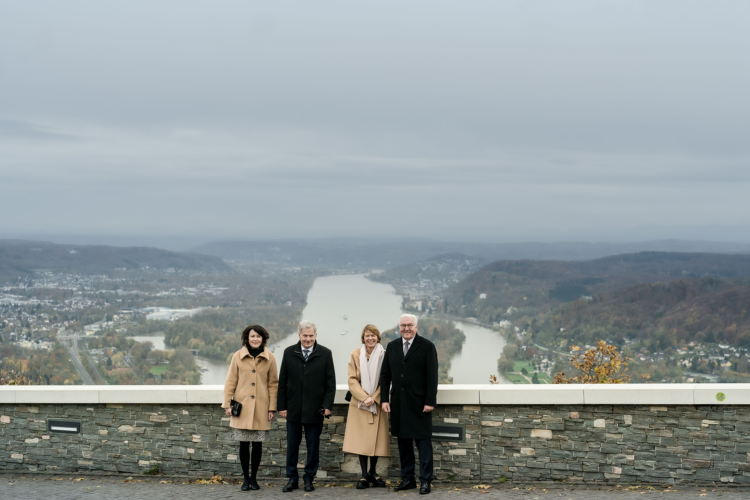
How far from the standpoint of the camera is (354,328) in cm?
7612

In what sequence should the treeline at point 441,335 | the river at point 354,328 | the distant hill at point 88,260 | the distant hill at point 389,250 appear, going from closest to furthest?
the river at point 354,328 < the treeline at point 441,335 < the distant hill at point 88,260 < the distant hill at point 389,250

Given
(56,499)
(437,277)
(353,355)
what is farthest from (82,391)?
(437,277)

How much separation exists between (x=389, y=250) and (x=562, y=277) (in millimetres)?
76060

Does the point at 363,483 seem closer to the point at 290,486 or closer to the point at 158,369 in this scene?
the point at 290,486

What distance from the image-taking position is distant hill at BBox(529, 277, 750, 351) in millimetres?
51125

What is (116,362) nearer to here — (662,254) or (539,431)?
(539,431)

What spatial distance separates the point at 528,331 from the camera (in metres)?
66.7

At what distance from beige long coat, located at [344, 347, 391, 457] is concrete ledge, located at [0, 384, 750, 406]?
0.35m

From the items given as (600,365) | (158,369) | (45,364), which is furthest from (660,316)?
(600,365)

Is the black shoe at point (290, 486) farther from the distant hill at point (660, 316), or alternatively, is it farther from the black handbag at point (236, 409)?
the distant hill at point (660, 316)

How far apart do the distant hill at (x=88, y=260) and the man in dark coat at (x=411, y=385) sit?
349 feet

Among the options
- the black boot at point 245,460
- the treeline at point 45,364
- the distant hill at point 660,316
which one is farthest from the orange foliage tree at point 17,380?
the distant hill at point 660,316

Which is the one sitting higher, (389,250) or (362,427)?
(389,250)

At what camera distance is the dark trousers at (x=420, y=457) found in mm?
6180
